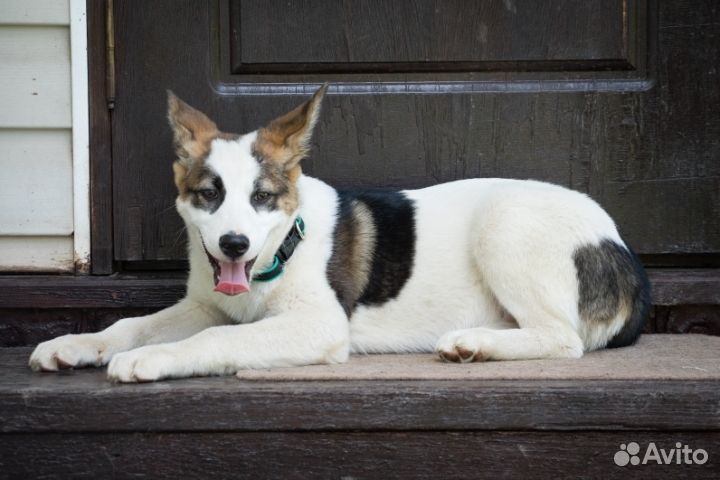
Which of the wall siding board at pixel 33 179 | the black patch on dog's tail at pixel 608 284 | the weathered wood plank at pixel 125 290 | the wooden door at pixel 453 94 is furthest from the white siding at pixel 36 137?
the black patch on dog's tail at pixel 608 284

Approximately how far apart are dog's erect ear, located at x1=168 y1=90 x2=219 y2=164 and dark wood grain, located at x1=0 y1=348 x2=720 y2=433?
937 mm

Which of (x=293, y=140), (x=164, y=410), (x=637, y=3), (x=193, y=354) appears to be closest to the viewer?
(x=164, y=410)

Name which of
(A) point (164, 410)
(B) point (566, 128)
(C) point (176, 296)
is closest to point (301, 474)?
(A) point (164, 410)

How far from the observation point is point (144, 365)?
278 cm

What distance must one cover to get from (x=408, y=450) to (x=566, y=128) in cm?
177

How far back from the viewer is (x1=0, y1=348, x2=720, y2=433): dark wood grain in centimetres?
270

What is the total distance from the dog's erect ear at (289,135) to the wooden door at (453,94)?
0.55 m

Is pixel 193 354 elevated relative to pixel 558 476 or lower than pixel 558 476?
elevated

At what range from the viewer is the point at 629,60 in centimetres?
381

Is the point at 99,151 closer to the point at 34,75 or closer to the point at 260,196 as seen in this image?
the point at 34,75

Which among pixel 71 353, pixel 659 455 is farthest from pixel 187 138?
pixel 659 455

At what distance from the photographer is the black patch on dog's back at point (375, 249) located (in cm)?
338

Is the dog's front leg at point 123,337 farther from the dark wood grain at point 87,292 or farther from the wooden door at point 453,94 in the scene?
the wooden door at point 453,94

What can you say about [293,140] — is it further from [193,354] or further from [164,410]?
[164,410]
